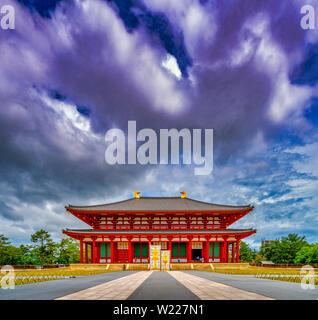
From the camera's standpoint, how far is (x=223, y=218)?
34844mm

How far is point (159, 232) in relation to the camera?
3138 cm

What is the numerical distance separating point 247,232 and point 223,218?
388 cm

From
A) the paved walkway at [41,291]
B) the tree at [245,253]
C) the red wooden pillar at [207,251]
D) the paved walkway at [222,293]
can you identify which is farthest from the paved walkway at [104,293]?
the tree at [245,253]

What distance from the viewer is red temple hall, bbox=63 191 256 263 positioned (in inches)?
1251

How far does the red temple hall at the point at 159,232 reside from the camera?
1251 inches

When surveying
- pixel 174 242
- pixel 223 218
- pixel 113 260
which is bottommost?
pixel 113 260

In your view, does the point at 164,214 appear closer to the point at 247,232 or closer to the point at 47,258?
the point at 247,232

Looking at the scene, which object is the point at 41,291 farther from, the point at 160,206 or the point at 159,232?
the point at 160,206

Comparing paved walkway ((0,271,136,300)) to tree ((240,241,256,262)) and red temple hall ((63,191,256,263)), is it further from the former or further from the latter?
tree ((240,241,256,262))

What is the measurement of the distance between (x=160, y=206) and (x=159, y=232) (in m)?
5.08
